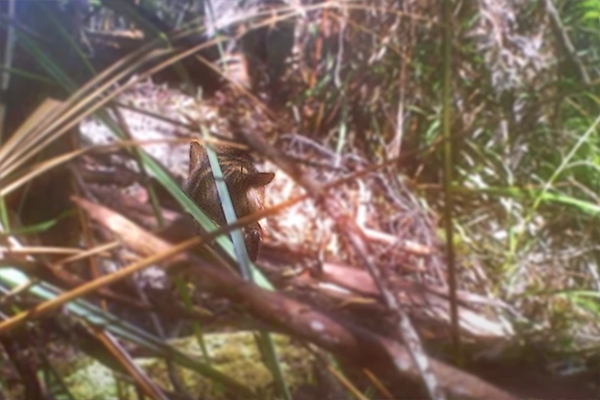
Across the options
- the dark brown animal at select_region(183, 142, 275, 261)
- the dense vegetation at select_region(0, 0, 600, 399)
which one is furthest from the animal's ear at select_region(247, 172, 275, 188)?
the dense vegetation at select_region(0, 0, 600, 399)

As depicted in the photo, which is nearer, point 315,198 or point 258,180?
point 258,180

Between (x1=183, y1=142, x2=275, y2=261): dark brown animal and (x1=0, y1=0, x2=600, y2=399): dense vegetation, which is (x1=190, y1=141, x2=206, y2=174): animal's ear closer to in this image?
(x1=183, y1=142, x2=275, y2=261): dark brown animal

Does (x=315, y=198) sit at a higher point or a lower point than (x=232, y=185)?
higher

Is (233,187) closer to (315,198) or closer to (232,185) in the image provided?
(232,185)

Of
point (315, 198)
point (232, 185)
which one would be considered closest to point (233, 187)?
point (232, 185)

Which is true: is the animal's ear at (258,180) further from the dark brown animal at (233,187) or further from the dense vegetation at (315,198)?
the dense vegetation at (315,198)

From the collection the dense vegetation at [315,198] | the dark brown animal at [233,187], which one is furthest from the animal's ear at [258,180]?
the dense vegetation at [315,198]

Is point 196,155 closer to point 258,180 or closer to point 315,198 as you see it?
point 258,180
